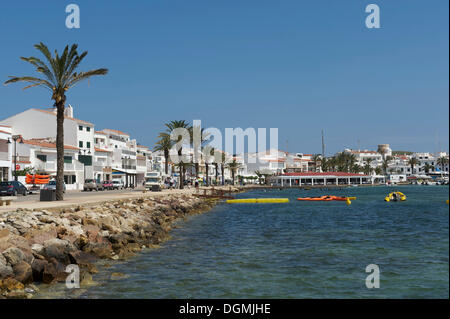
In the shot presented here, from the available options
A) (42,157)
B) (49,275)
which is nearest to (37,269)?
(49,275)

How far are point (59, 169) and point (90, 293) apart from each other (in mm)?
23443

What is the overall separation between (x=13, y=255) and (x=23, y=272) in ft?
2.47

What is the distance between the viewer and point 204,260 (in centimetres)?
1944

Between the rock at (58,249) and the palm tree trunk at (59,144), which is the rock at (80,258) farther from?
the palm tree trunk at (59,144)

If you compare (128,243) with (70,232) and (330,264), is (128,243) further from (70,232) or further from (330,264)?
(330,264)

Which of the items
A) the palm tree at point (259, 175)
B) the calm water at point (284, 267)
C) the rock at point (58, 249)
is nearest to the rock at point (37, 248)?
the rock at point (58, 249)

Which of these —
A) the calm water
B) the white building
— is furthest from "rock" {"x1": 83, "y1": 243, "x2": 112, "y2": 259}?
the white building

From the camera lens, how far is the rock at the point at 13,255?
1427 cm

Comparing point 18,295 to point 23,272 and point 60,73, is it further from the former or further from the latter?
point 60,73

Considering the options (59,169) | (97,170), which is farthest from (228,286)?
(97,170)

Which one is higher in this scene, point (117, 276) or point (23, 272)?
point (23, 272)

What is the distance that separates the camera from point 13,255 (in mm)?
14430

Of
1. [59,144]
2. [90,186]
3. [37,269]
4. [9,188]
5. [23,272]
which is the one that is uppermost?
[59,144]

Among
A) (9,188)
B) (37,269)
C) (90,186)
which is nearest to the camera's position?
(37,269)
